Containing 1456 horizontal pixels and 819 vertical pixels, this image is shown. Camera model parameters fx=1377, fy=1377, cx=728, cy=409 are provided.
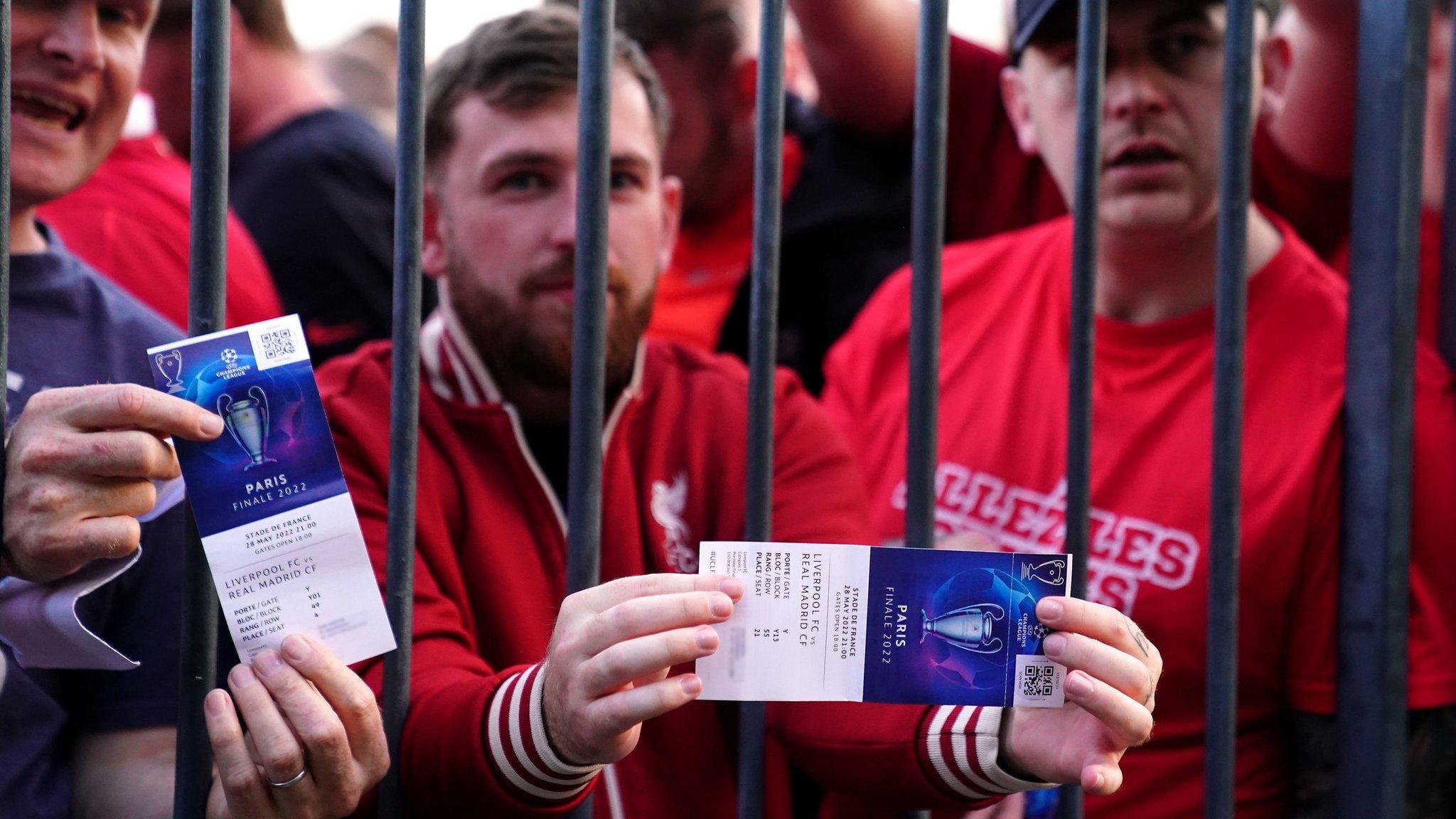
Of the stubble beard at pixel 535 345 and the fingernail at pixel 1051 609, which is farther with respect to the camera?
the stubble beard at pixel 535 345

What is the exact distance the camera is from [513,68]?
180 cm

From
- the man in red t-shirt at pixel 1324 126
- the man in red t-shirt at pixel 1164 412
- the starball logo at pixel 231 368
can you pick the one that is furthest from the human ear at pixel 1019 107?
the starball logo at pixel 231 368

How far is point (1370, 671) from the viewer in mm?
1381

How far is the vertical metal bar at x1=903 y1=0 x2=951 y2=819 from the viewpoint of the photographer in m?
1.27

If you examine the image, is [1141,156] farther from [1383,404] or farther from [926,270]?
[926,270]

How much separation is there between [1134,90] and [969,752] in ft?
3.46

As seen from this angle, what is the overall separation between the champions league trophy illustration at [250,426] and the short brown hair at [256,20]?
1876mm

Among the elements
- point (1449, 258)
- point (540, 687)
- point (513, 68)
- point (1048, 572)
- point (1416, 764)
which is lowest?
point (1416, 764)

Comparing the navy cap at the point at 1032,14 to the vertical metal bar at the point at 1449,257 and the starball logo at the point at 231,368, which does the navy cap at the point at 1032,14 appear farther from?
the starball logo at the point at 231,368

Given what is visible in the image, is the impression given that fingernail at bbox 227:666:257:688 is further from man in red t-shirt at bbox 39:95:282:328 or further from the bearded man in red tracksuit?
man in red t-shirt at bbox 39:95:282:328

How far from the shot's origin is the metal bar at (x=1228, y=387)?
1.31 m

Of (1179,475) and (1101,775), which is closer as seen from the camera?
(1101,775)

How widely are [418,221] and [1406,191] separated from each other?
969 mm

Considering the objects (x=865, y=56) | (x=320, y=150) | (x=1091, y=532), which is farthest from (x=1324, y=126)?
(x=320, y=150)
